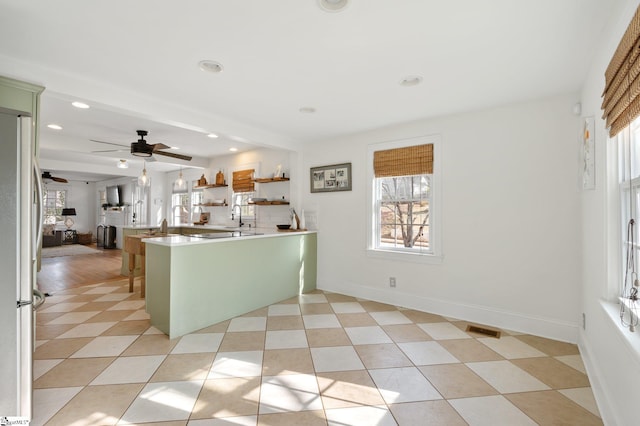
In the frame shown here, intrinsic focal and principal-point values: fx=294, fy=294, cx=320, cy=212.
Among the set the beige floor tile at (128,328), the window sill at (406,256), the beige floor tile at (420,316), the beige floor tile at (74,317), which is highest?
the window sill at (406,256)

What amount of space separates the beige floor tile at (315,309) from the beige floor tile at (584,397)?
220 cm

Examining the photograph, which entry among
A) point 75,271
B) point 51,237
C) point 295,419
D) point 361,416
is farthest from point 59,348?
point 51,237

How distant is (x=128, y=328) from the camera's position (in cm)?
301

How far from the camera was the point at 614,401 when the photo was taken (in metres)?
1.65

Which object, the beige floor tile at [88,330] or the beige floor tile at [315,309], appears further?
the beige floor tile at [315,309]

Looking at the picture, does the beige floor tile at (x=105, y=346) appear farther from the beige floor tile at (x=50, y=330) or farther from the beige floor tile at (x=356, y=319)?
→ the beige floor tile at (x=356, y=319)

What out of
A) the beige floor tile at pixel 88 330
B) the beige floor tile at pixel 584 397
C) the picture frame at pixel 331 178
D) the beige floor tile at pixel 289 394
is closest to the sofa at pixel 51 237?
the beige floor tile at pixel 88 330

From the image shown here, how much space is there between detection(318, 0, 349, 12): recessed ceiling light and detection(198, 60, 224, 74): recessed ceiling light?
40.1 inches

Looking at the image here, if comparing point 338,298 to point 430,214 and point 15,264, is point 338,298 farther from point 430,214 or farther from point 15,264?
point 15,264

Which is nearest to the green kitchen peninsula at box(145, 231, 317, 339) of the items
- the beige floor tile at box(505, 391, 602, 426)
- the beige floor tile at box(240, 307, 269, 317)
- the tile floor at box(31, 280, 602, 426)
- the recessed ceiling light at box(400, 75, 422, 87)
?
the beige floor tile at box(240, 307, 269, 317)

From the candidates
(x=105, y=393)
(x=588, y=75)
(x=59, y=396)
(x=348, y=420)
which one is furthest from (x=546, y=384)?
(x=59, y=396)

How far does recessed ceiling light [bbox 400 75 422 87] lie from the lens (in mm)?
2465

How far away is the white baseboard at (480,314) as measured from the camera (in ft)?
9.07

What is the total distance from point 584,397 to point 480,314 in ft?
4.12
